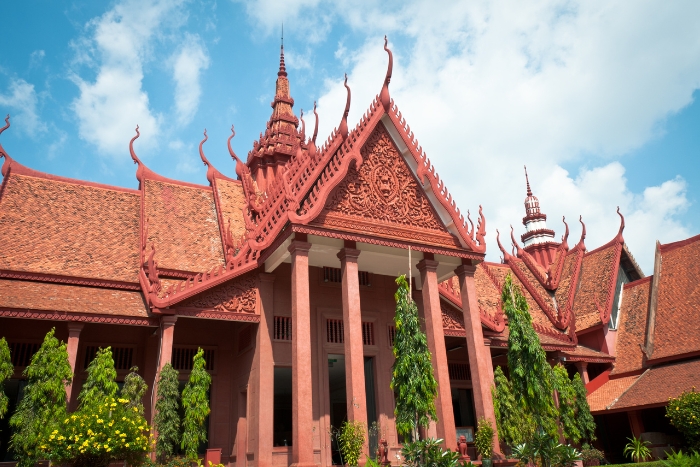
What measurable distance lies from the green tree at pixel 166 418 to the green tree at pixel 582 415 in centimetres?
1094

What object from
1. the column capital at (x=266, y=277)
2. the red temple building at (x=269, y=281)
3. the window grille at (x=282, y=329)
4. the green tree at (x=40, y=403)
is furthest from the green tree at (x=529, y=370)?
the green tree at (x=40, y=403)

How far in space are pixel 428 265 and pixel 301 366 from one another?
423 cm

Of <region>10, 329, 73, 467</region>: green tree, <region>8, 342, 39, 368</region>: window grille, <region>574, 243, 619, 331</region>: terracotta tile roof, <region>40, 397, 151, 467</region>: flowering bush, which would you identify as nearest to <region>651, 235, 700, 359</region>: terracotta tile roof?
<region>574, 243, 619, 331</region>: terracotta tile roof

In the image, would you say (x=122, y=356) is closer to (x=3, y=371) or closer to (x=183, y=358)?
(x=183, y=358)

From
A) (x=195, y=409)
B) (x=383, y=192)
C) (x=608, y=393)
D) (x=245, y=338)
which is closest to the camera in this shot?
(x=195, y=409)

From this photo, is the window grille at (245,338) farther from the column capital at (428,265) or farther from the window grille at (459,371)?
the window grille at (459,371)

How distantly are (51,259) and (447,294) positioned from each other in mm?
9529

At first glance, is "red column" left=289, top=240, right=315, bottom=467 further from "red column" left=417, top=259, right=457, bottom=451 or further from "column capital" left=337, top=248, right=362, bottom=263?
"red column" left=417, top=259, right=457, bottom=451

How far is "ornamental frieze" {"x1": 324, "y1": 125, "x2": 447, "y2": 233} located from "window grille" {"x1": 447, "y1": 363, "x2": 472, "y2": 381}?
542 cm

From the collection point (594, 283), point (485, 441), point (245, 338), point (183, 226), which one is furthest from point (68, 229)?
point (594, 283)

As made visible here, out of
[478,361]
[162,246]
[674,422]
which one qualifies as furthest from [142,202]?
[674,422]

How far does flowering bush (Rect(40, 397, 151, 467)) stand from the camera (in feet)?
27.5

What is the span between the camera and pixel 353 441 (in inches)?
393

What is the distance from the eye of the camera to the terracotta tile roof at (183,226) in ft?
46.2
